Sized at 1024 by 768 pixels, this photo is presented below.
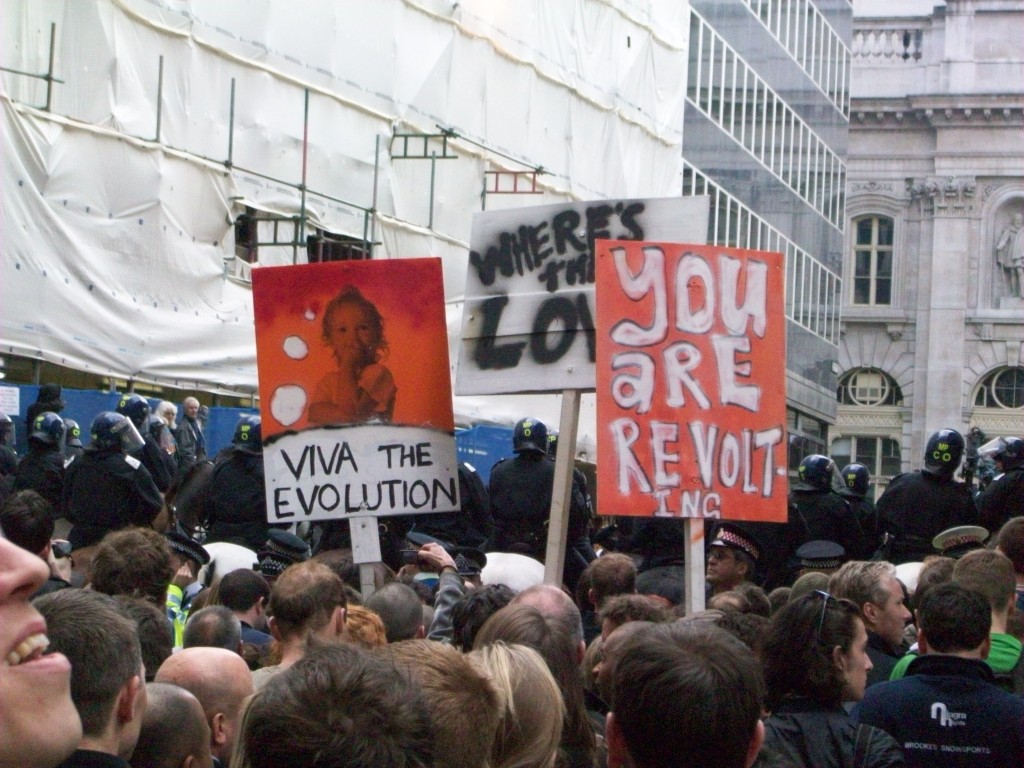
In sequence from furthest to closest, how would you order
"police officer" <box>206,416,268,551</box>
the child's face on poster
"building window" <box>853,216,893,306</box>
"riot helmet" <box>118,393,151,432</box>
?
"building window" <box>853,216,893,306</box> → "riot helmet" <box>118,393,151,432</box> → "police officer" <box>206,416,268,551</box> → the child's face on poster

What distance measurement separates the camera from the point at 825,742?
4176 millimetres

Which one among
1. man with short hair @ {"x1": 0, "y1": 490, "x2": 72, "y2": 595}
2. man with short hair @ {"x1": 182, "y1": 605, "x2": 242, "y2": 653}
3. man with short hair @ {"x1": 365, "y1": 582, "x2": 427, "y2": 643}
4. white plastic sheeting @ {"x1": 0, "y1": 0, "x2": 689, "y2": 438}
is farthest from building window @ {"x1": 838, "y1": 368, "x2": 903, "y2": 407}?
man with short hair @ {"x1": 182, "y1": 605, "x2": 242, "y2": 653}

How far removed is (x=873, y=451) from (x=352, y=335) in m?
42.7

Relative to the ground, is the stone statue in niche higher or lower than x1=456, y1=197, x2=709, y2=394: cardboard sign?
higher

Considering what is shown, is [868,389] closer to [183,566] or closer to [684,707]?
[183,566]

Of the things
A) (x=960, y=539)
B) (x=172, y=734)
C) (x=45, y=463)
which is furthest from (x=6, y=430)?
(x=172, y=734)

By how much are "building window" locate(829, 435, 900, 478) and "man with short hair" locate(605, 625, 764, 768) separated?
46628 mm

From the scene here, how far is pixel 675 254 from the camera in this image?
7.51m

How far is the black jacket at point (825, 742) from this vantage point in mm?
4105

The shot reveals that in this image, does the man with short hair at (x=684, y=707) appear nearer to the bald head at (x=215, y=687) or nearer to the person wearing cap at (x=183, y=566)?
the bald head at (x=215, y=687)

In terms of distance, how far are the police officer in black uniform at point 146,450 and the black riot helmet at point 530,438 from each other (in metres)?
2.24

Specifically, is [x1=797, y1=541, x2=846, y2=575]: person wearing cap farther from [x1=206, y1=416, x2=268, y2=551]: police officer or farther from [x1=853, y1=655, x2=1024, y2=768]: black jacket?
[x1=853, y1=655, x2=1024, y2=768]: black jacket

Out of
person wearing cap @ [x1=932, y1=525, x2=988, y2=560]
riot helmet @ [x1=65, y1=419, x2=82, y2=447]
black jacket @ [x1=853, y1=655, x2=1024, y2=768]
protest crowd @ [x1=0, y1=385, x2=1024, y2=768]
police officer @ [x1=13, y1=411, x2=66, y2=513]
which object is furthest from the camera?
riot helmet @ [x1=65, y1=419, x2=82, y2=447]

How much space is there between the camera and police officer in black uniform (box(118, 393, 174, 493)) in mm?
11156
